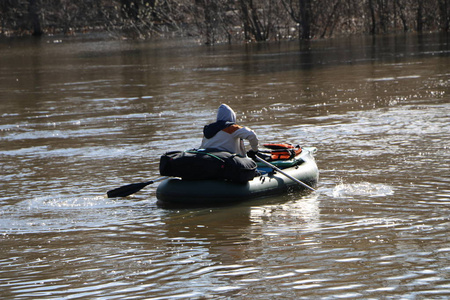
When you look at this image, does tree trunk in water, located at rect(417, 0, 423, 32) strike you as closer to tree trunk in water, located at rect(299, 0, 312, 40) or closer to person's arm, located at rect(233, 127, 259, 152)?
tree trunk in water, located at rect(299, 0, 312, 40)

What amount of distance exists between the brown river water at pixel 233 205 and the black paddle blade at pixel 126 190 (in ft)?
0.46

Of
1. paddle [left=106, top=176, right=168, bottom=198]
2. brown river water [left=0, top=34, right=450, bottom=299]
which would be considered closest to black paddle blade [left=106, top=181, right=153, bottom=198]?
paddle [left=106, top=176, right=168, bottom=198]

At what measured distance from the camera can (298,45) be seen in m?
36.5

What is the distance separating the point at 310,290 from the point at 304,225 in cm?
209

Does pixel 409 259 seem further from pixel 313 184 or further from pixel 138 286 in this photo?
pixel 313 184

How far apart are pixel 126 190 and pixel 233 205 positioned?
128 cm

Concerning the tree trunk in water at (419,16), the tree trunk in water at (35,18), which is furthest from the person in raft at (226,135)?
the tree trunk in water at (35,18)

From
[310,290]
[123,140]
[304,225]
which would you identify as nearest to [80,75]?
[123,140]

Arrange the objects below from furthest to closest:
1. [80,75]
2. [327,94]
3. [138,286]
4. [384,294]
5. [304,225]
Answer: [80,75] → [327,94] → [304,225] → [138,286] → [384,294]

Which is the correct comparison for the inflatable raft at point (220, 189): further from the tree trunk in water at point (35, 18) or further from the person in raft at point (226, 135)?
the tree trunk in water at point (35, 18)

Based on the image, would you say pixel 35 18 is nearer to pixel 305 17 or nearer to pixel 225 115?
pixel 305 17

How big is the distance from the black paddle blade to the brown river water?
0.46 ft

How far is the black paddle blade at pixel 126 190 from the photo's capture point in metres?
9.73

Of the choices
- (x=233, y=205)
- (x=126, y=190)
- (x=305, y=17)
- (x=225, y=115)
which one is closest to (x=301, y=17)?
(x=305, y=17)
